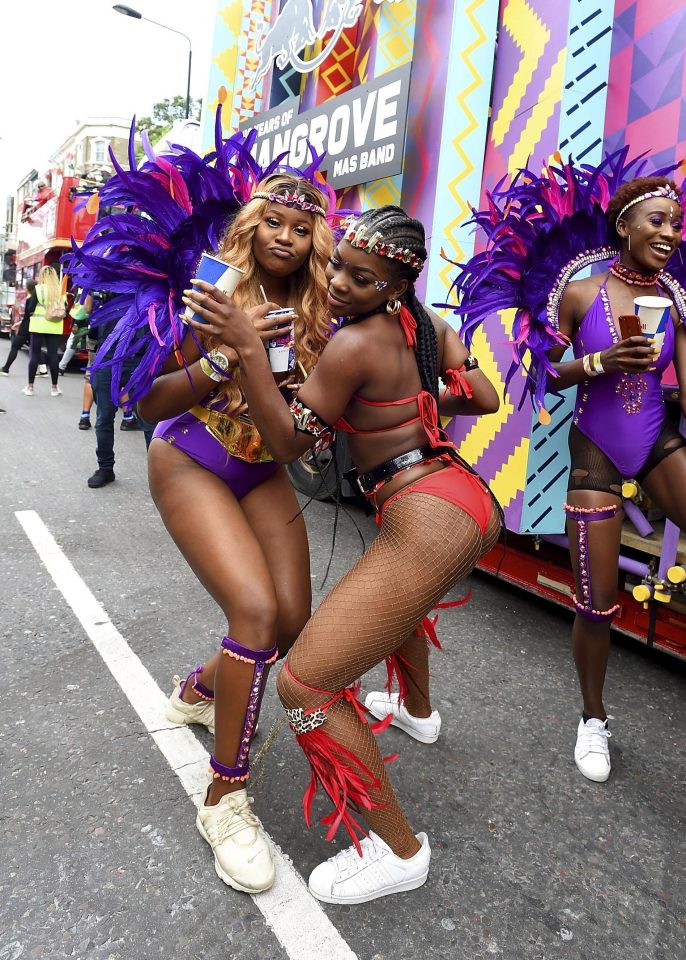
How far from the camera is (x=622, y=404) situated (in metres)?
2.67

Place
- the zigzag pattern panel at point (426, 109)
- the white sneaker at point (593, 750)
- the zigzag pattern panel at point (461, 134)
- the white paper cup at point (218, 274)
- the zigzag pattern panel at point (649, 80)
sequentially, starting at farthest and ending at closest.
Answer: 1. the zigzag pattern panel at point (426, 109)
2. the zigzag pattern panel at point (461, 134)
3. the zigzag pattern panel at point (649, 80)
4. the white sneaker at point (593, 750)
5. the white paper cup at point (218, 274)

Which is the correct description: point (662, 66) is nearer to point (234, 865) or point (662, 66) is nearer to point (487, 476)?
point (487, 476)

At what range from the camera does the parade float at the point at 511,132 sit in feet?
11.0

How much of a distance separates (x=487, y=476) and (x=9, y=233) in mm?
67433

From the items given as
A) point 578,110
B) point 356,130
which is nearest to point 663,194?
point 578,110

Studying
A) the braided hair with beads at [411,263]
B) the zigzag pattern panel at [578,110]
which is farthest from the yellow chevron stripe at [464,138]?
the braided hair with beads at [411,263]

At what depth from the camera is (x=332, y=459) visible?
214 cm

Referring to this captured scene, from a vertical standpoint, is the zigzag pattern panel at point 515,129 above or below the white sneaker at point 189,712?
above

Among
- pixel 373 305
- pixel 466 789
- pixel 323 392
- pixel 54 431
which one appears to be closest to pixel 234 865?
pixel 466 789

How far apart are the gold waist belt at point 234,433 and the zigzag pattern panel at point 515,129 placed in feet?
5.84

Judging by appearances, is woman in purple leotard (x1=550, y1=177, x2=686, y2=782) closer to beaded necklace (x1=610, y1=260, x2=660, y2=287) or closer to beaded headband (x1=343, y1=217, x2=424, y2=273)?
beaded necklace (x1=610, y1=260, x2=660, y2=287)

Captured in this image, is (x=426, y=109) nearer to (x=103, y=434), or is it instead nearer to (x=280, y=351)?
(x=280, y=351)

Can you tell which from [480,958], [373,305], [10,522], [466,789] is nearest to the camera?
[480,958]

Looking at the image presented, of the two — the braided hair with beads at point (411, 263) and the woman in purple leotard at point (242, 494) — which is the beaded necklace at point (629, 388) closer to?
the braided hair with beads at point (411, 263)
